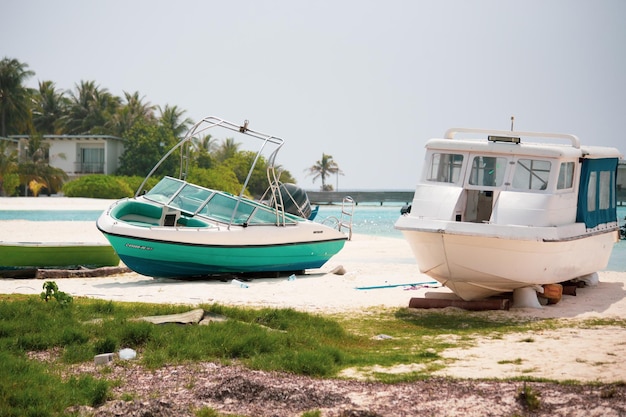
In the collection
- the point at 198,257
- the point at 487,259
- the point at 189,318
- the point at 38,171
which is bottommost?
the point at 189,318

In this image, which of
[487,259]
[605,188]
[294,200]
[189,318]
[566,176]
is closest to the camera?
[189,318]

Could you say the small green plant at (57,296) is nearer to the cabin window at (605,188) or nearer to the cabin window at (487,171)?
the cabin window at (487,171)

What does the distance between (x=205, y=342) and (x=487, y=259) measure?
213 inches

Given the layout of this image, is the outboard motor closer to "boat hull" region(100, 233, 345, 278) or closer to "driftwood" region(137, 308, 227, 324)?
"boat hull" region(100, 233, 345, 278)

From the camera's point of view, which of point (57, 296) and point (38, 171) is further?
point (38, 171)

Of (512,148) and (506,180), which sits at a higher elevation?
(512,148)

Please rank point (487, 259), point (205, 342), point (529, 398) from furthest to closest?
point (487, 259) < point (205, 342) < point (529, 398)

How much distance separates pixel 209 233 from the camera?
1767cm

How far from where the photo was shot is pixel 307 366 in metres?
9.17

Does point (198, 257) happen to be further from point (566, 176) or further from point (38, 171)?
point (38, 171)

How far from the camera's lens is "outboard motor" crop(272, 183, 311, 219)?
20.9 meters

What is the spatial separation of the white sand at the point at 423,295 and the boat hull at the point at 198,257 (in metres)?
0.30

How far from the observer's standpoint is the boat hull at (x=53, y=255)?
18.4m

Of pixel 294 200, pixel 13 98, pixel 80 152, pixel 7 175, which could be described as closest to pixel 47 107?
pixel 13 98
